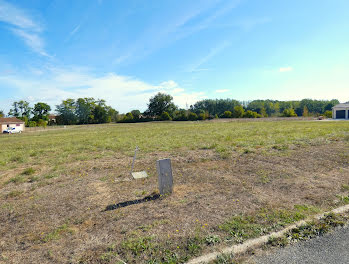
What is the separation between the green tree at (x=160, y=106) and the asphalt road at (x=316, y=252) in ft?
250

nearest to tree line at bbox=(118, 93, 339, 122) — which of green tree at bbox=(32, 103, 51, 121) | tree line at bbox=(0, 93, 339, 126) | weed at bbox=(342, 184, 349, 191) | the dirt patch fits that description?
tree line at bbox=(0, 93, 339, 126)

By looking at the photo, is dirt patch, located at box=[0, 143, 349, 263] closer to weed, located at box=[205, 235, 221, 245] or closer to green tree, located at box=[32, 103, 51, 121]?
weed, located at box=[205, 235, 221, 245]

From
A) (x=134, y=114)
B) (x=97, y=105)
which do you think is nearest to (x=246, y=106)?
(x=134, y=114)

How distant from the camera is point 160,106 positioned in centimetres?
7988

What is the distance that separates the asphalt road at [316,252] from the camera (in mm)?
2629

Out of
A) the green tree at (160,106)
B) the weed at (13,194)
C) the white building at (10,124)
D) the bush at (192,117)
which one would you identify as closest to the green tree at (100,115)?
the green tree at (160,106)

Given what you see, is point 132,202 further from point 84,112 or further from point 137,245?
point 84,112

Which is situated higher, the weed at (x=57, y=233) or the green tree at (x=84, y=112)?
the green tree at (x=84, y=112)

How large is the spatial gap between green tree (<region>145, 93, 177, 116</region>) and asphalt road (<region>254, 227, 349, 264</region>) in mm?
76345

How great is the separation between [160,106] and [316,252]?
78256 millimetres

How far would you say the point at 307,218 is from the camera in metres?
3.51

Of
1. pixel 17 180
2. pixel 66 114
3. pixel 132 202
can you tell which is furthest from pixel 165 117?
pixel 132 202

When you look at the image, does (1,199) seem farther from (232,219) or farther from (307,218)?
(307,218)

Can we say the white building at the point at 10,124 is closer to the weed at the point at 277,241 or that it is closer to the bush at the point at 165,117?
the bush at the point at 165,117
